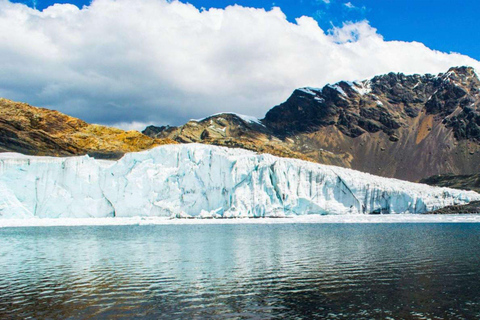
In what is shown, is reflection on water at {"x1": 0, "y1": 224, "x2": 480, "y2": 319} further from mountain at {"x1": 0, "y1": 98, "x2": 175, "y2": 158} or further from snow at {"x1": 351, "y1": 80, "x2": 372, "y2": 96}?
snow at {"x1": 351, "y1": 80, "x2": 372, "y2": 96}

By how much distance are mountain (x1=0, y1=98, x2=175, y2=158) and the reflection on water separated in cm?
3418

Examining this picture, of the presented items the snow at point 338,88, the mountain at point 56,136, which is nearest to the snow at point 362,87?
the snow at point 338,88

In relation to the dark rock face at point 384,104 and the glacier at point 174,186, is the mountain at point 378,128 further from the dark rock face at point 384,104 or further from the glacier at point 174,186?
the glacier at point 174,186

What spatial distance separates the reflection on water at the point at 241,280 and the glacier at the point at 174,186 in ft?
64.5

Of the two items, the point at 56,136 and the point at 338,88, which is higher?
the point at 338,88

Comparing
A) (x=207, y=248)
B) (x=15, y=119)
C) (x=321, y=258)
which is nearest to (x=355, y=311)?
(x=321, y=258)

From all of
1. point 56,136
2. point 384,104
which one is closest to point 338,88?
point 384,104

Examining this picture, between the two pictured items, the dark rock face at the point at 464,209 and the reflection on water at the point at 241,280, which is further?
the dark rock face at the point at 464,209

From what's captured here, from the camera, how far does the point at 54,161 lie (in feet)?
149

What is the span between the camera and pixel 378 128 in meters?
173

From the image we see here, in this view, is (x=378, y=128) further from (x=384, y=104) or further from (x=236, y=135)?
(x=236, y=135)

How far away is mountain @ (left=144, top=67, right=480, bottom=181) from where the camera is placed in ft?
501

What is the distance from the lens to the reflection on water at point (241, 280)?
11234 mm

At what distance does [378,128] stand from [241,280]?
16890cm
